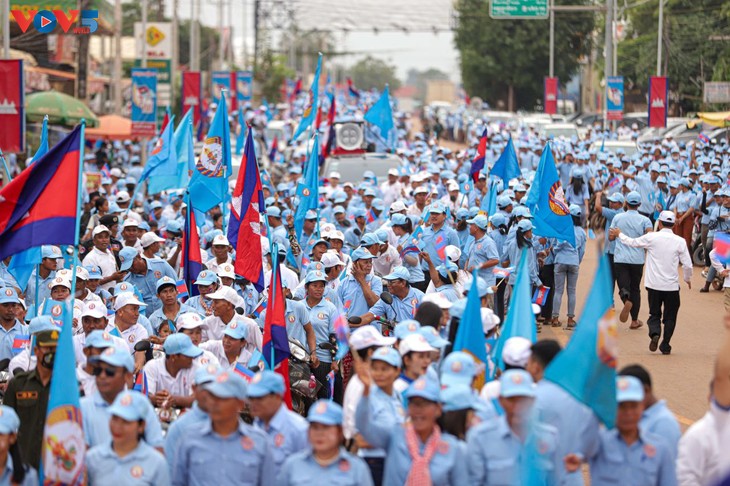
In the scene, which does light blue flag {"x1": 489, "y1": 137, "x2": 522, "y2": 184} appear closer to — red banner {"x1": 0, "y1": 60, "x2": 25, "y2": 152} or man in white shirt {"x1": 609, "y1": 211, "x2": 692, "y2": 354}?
man in white shirt {"x1": 609, "y1": 211, "x2": 692, "y2": 354}

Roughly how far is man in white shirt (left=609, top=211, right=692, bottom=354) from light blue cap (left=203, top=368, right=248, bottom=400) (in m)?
8.60

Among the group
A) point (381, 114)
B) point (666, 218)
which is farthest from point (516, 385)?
point (381, 114)

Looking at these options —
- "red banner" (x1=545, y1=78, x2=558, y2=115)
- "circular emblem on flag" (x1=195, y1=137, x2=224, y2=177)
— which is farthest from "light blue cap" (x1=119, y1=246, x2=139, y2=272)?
"red banner" (x1=545, y1=78, x2=558, y2=115)

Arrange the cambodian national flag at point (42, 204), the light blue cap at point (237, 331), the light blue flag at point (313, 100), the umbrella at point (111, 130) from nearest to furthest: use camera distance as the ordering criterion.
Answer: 1. the cambodian national flag at point (42, 204)
2. the light blue cap at point (237, 331)
3. the light blue flag at point (313, 100)
4. the umbrella at point (111, 130)

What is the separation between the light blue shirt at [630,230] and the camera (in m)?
16.1

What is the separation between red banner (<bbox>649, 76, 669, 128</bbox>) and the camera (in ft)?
119

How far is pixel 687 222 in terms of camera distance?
22312 mm

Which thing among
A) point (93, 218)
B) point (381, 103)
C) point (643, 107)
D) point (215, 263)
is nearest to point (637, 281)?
point (215, 263)

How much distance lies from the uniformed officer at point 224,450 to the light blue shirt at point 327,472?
28 centimetres

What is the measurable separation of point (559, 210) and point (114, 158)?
26254 millimetres

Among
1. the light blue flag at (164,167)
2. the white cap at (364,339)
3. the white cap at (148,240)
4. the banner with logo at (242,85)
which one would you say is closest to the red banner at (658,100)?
the banner with logo at (242,85)

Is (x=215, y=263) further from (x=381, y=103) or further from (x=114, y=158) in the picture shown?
(x=114, y=158)

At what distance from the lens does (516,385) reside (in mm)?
6422

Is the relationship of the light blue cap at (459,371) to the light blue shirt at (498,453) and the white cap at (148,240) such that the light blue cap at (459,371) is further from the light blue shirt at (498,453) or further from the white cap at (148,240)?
the white cap at (148,240)
